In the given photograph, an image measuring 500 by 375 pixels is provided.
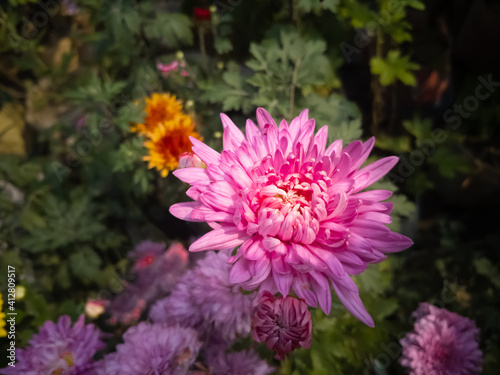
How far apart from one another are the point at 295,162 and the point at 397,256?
4.74 ft

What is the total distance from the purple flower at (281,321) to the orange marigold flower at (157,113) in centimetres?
95

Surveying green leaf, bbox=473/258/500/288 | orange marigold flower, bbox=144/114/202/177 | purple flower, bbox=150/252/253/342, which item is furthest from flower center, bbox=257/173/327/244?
green leaf, bbox=473/258/500/288

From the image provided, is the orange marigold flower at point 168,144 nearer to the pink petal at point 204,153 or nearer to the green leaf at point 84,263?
the pink petal at point 204,153

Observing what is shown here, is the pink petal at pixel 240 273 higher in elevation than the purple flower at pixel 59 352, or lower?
higher

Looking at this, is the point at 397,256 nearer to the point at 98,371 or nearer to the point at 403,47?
the point at 403,47

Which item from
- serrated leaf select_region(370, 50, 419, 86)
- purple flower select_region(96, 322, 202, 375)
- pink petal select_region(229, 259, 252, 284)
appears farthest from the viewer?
serrated leaf select_region(370, 50, 419, 86)

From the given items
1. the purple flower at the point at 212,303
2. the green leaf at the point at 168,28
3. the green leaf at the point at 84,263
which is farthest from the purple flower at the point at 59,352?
the green leaf at the point at 168,28

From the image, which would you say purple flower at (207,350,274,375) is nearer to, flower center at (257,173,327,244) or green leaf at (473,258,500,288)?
flower center at (257,173,327,244)

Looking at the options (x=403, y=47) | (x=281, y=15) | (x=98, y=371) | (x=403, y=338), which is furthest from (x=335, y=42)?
(x=98, y=371)

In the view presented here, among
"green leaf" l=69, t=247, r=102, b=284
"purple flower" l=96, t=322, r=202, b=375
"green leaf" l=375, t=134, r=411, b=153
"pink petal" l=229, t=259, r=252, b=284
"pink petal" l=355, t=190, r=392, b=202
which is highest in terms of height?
"green leaf" l=375, t=134, r=411, b=153

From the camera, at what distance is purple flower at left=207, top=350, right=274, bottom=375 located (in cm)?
108

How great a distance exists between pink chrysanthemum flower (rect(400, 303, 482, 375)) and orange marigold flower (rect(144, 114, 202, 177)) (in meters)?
1.07

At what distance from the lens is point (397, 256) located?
2098 mm

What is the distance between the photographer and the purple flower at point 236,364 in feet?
3.54
